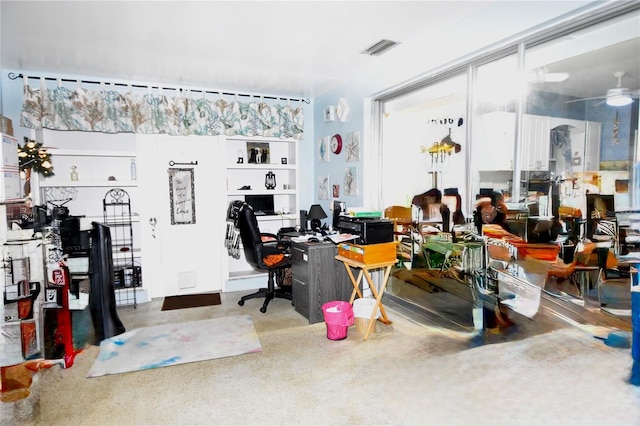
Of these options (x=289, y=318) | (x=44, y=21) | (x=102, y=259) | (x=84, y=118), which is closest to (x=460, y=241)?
(x=289, y=318)

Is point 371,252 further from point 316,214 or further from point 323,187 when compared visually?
point 323,187

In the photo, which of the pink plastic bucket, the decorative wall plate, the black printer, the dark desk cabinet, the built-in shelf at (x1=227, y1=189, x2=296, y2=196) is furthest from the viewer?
the built-in shelf at (x1=227, y1=189, x2=296, y2=196)

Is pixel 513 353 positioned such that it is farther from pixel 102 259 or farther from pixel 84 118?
pixel 84 118

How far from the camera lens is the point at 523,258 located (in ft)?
9.10

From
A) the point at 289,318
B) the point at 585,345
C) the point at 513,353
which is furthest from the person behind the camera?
the point at 289,318

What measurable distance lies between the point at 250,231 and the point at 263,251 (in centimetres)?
27

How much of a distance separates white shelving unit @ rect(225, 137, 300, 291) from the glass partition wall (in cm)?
204

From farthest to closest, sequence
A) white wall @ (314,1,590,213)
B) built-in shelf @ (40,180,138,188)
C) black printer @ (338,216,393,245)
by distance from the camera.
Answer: built-in shelf @ (40,180,138,188)
black printer @ (338,216,393,245)
white wall @ (314,1,590,213)

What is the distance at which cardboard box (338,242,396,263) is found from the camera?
325 centimetres

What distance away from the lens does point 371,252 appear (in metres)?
3.27

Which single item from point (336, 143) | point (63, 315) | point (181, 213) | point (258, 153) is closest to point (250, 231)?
point (181, 213)

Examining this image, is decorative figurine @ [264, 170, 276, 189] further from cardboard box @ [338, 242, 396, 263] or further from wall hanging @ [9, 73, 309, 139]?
cardboard box @ [338, 242, 396, 263]

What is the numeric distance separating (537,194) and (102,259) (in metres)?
3.65

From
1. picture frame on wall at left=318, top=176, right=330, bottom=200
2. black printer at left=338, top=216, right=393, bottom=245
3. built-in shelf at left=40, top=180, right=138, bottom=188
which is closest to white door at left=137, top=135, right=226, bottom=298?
built-in shelf at left=40, top=180, right=138, bottom=188
